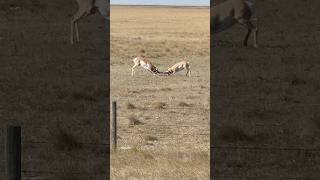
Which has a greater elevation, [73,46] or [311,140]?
[73,46]

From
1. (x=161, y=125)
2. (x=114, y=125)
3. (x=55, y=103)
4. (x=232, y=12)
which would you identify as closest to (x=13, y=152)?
(x=114, y=125)

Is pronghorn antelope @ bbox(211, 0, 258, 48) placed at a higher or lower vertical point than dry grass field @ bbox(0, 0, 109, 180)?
higher

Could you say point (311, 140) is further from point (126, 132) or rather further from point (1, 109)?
point (1, 109)

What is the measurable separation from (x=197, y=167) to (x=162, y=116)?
22.0 feet

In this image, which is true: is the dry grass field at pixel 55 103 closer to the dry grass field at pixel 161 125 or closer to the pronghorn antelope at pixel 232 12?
the dry grass field at pixel 161 125

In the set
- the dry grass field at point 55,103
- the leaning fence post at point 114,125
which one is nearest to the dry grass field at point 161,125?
the leaning fence post at point 114,125

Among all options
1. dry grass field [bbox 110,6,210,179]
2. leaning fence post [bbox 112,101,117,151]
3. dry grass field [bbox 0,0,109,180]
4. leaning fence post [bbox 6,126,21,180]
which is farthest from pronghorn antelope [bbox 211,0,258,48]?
leaning fence post [bbox 6,126,21,180]

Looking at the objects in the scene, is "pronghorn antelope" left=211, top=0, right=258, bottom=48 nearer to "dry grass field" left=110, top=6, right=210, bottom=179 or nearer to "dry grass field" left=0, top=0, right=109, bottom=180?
"dry grass field" left=110, top=6, right=210, bottom=179

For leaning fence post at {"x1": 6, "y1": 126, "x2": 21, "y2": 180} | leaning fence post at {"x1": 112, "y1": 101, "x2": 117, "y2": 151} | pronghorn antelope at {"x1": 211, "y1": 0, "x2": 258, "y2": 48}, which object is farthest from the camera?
pronghorn antelope at {"x1": 211, "y1": 0, "x2": 258, "y2": 48}

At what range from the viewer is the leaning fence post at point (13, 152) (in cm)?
513

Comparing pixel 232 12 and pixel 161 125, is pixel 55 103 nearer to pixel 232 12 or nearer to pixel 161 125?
pixel 161 125

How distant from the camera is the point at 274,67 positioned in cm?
2553

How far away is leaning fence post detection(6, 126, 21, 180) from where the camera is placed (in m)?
5.13

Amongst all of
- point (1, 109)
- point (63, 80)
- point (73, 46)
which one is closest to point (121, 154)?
point (1, 109)
